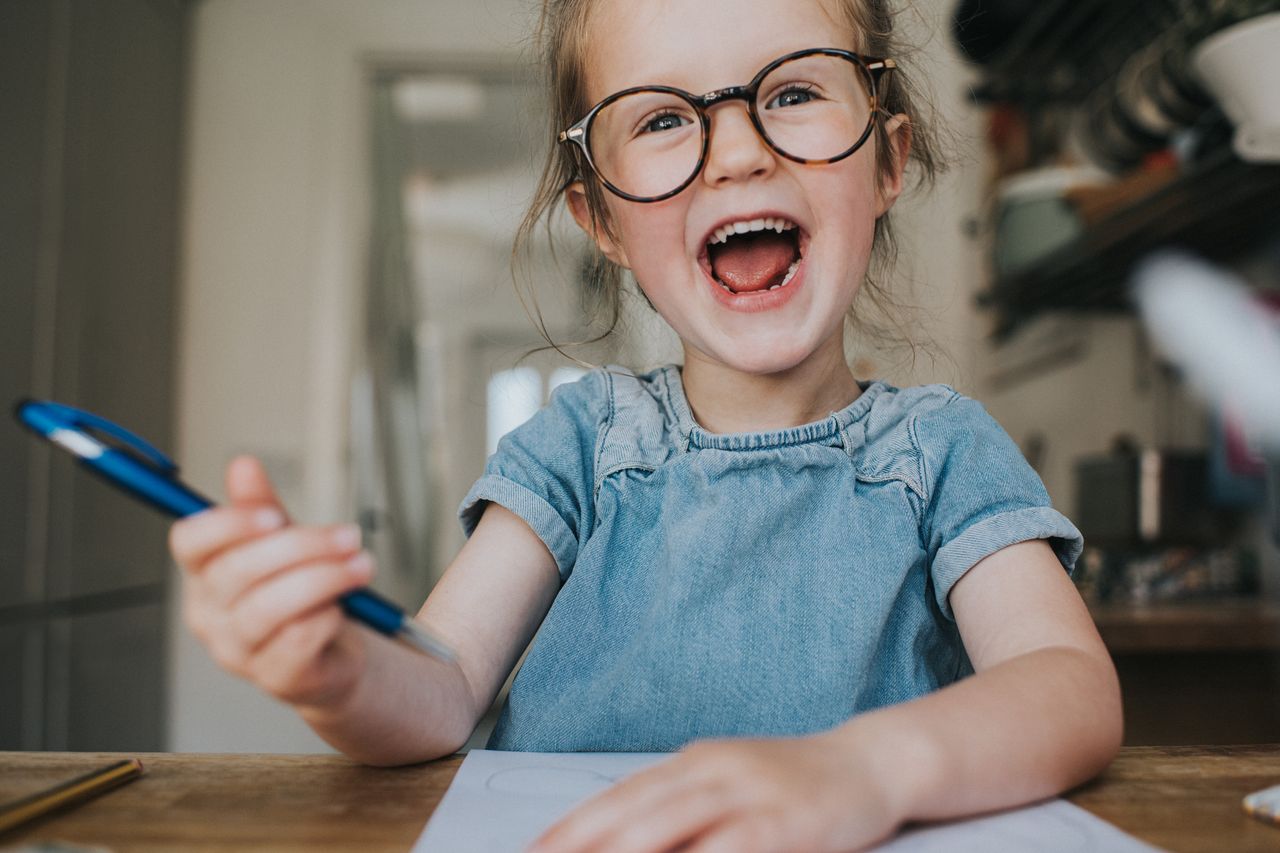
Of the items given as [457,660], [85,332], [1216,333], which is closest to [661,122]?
[457,660]

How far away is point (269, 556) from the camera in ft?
1.24

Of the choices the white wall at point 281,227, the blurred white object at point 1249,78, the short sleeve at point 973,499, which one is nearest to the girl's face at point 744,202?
the short sleeve at point 973,499

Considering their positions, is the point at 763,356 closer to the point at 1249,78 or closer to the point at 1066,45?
the point at 1249,78

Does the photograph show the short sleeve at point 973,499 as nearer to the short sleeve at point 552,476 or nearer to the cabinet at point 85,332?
the short sleeve at point 552,476

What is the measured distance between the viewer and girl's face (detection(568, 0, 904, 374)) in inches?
26.4

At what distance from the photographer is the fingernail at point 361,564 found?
1.27 feet

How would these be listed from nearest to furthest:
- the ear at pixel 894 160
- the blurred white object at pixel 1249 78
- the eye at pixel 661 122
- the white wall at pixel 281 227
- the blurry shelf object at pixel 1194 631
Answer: the eye at pixel 661 122, the ear at pixel 894 160, the blurred white object at pixel 1249 78, the blurry shelf object at pixel 1194 631, the white wall at pixel 281 227

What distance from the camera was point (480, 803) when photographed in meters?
0.43

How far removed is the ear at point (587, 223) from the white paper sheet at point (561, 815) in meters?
0.47

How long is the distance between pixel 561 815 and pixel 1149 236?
1527 mm

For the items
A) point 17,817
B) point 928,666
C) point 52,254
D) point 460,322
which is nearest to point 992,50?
point 928,666

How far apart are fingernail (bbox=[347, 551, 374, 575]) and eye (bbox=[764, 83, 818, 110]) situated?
0.45m

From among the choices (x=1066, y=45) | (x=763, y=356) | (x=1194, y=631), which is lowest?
(x=1194, y=631)

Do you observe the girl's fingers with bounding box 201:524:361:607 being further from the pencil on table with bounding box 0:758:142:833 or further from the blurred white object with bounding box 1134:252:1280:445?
the blurred white object with bounding box 1134:252:1280:445
